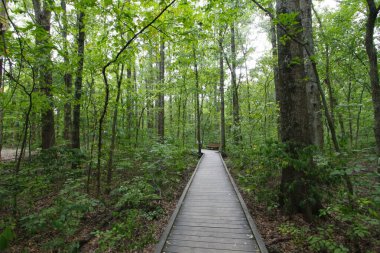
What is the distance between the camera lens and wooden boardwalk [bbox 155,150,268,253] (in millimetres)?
3688

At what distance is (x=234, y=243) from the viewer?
3.78 m

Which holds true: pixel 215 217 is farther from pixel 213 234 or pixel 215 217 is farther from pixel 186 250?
pixel 186 250

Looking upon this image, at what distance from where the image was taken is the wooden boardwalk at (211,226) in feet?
12.1

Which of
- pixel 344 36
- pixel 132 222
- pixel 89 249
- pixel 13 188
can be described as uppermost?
pixel 344 36

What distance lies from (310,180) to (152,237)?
3.48 m

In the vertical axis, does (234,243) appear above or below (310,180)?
below

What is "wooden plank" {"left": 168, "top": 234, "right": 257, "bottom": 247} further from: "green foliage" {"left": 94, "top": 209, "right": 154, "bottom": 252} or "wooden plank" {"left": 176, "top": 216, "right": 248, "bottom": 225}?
"wooden plank" {"left": 176, "top": 216, "right": 248, "bottom": 225}

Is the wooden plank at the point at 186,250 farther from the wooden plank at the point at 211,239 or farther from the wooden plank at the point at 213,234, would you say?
the wooden plank at the point at 213,234

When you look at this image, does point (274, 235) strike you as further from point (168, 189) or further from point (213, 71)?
point (213, 71)

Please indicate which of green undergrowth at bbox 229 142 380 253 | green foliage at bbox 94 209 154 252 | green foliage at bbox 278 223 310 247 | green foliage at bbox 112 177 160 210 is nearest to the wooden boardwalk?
green foliage at bbox 94 209 154 252

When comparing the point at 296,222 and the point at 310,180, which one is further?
the point at 296,222

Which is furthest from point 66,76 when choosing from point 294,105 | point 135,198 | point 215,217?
point 294,105

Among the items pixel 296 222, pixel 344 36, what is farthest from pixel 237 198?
pixel 344 36

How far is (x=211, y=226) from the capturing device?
445cm
